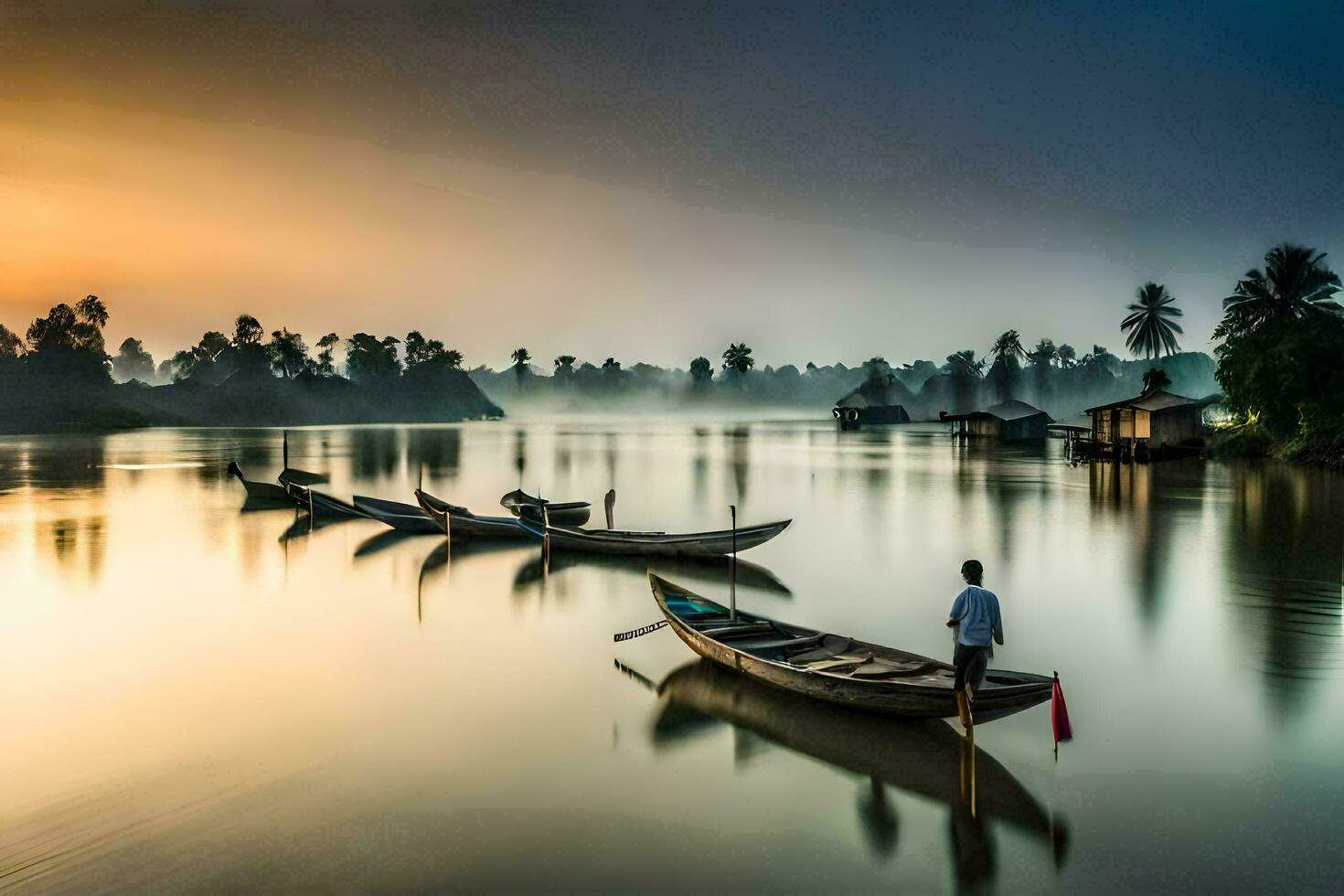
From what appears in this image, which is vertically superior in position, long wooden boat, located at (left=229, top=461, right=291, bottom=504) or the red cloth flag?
long wooden boat, located at (left=229, top=461, right=291, bottom=504)

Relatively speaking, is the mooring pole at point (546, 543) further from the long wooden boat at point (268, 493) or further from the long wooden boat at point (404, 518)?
the long wooden boat at point (268, 493)

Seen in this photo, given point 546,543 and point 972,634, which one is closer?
point 972,634

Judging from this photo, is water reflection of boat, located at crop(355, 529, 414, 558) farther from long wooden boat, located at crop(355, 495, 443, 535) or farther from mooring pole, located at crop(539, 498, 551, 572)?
mooring pole, located at crop(539, 498, 551, 572)

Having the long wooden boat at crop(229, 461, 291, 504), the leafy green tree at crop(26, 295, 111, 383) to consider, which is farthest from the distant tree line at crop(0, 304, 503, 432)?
the long wooden boat at crop(229, 461, 291, 504)

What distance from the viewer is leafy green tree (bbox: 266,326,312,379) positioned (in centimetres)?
19200

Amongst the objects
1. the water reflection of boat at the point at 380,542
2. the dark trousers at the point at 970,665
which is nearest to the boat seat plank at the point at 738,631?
the dark trousers at the point at 970,665

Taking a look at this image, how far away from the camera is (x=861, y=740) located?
32.1 ft

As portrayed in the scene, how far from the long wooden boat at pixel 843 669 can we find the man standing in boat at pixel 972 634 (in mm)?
140

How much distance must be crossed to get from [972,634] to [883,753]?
179 centimetres

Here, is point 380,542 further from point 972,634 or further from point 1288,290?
point 1288,290

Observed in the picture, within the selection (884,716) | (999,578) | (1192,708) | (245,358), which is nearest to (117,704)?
(884,716)

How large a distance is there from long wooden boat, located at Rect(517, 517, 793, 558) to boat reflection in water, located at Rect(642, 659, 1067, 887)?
8449mm

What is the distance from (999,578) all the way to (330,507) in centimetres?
2287

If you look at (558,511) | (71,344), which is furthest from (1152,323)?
(71,344)
